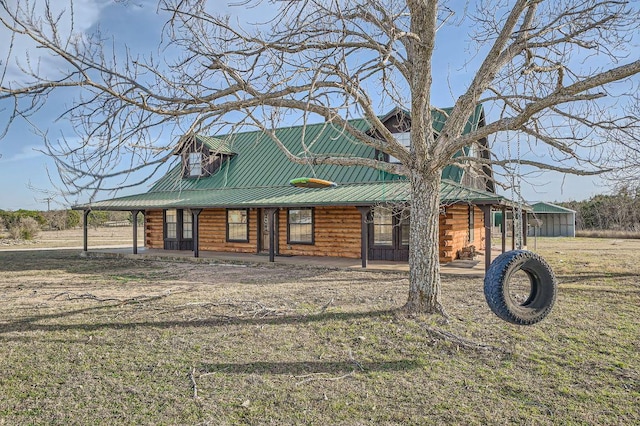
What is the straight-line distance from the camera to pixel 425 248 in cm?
727

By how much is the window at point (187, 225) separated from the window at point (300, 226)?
5.28 metres

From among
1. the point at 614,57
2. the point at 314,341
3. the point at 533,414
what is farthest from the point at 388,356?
the point at 614,57

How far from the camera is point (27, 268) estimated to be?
14930mm

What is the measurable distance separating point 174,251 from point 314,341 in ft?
47.5

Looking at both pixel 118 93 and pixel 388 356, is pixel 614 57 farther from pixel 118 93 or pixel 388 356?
pixel 118 93

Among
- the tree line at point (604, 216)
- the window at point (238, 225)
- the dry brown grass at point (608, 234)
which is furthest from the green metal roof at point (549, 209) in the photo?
the window at point (238, 225)

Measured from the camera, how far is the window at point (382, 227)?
592 inches

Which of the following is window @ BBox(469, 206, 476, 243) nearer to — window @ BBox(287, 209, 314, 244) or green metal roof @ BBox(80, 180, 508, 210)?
green metal roof @ BBox(80, 180, 508, 210)

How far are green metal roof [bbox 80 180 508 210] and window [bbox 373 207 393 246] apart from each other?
949mm

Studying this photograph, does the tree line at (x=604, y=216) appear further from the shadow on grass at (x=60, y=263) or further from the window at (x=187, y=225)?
the shadow on grass at (x=60, y=263)

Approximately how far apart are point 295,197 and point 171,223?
25.6 ft

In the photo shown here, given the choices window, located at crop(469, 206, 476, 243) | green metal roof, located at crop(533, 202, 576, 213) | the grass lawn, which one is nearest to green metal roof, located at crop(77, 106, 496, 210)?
window, located at crop(469, 206, 476, 243)

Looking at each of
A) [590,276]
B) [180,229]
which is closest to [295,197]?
[180,229]

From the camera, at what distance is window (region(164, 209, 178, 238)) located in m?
19.5
